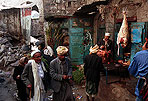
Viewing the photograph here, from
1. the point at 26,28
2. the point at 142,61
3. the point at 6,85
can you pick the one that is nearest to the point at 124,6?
the point at 142,61

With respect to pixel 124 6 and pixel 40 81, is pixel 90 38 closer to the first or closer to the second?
pixel 124 6

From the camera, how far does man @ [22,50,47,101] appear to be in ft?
11.3

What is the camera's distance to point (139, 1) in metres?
4.70

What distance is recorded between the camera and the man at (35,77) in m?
3.46

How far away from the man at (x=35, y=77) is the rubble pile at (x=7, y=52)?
6.70 m

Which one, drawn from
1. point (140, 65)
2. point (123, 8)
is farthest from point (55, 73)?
point (123, 8)

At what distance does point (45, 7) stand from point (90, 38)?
3806mm

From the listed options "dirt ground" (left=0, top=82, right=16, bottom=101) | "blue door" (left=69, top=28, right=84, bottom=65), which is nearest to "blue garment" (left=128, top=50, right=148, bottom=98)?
"dirt ground" (left=0, top=82, right=16, bottom=101)

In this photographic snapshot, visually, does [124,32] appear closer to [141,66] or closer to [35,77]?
[141,66]

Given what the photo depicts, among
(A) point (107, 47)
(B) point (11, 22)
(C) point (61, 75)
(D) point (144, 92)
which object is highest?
(B) point (11, 22)

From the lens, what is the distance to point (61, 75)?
3.42m

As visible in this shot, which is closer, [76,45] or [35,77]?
[35,77]

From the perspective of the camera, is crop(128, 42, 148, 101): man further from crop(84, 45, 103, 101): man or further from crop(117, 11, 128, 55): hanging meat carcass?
crop(117, 11, 128, 55): hanging meat carcass

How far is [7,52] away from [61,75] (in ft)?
30.9
